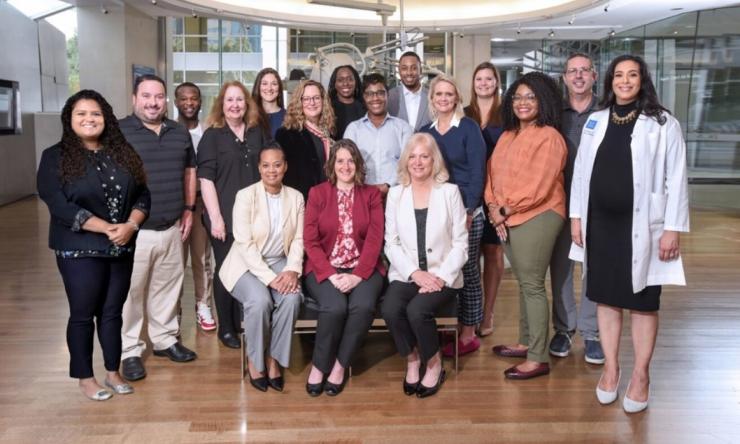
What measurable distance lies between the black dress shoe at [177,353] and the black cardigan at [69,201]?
1080 mm

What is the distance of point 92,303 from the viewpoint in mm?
3389

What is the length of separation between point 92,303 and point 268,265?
0.90 metres

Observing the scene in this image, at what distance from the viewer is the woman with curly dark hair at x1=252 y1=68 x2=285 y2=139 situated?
14.6ft

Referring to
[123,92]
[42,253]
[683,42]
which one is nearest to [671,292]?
[42,253]

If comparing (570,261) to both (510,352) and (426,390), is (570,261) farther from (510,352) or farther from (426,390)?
(426,390)

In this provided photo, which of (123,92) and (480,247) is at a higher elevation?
(123,92)

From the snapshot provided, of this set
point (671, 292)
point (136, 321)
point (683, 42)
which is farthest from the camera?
point (683, 42)

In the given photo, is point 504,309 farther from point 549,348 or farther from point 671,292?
point 671,292

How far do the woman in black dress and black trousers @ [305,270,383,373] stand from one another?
2.94 feet

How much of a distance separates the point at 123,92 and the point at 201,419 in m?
9.08

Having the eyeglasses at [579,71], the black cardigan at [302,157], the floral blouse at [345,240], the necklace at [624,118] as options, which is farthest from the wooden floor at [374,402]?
the eyeglasses at [579,71]

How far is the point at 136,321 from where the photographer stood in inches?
158

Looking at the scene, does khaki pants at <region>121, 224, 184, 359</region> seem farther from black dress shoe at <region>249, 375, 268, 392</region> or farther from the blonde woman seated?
black dress shoe at <region>249, 375, 268, 392</region>

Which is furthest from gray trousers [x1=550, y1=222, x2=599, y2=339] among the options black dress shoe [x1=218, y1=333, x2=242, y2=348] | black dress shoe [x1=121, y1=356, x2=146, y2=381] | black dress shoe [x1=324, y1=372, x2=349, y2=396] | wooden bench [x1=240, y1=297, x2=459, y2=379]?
black dress shoe [x1=121, y1=356, x2=146, y2=381]
